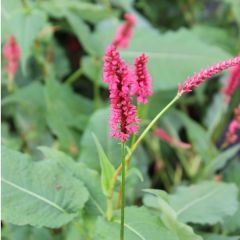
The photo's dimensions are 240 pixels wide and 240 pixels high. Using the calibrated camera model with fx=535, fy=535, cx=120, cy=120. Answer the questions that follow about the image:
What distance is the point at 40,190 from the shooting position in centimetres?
87

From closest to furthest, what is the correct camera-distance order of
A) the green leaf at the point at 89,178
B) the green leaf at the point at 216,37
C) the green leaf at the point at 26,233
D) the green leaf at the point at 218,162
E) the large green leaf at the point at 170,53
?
the green leaf at the point at 89,178 → the green leaf at the point at 26,233 → the green leaf at the point at 218,162 → the large green leaf at the point at 170,53 → the green leaf at the point at 216,37

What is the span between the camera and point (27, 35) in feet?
3.92

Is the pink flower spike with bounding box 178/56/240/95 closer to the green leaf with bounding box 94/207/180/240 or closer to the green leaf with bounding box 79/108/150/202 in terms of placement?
the green leaf with bounding box 94/207/180/240

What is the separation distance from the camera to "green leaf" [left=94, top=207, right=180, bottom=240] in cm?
78

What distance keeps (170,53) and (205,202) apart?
463 mm

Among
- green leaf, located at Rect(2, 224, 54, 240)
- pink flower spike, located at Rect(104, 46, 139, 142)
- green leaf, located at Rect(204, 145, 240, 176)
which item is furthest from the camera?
green leaf, located at Rect(204, 145, 240, 176)

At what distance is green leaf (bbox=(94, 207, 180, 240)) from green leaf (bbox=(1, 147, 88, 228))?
0.06 m

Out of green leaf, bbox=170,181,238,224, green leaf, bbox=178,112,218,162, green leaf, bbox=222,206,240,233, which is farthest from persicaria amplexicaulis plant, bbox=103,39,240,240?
green leaf, bbox=178,112,218,162

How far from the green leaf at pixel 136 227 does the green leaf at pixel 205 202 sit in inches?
6.2

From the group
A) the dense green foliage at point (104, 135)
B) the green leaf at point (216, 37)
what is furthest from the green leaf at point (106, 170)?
the green leaf at point (216, 37)

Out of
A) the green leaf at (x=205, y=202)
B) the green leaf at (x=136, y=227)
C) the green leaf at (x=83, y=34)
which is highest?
the green leaf at (x=83, y=34)

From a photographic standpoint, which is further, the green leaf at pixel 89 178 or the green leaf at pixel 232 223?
the green leaf at pixel 232 223

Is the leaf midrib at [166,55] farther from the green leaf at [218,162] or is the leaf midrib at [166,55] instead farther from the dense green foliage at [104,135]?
the green leaf at [218,162]

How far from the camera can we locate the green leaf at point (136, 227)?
777 mm
